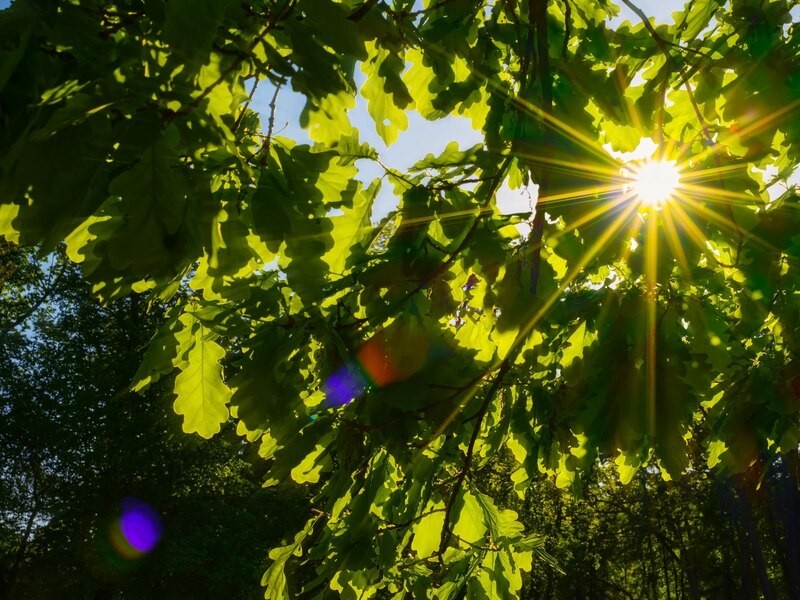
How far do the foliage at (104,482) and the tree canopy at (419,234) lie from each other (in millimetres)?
12783

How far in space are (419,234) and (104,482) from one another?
53.5ft

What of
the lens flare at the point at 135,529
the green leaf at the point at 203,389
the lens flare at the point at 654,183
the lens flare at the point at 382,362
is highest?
the lens flare at the point at 135,529

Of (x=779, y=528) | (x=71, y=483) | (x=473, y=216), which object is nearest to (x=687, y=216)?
(x=473, y=216)

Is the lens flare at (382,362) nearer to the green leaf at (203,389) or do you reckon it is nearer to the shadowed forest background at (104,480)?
the green leaf at (203,389)

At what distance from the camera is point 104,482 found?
15859 millimetres

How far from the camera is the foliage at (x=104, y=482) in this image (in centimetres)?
1488

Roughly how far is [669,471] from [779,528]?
31.0 meters

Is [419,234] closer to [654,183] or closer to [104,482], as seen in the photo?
[654,183]

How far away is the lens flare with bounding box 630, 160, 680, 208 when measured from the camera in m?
2.03

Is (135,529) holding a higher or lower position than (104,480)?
lower

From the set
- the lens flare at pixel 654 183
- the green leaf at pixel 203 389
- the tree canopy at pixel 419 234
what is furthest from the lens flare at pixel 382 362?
the lens flare at pixel 654 183

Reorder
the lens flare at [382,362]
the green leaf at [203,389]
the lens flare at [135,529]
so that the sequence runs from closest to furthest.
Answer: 1. the lens flare at [382,362]
2. the green leaf at [203,389]
3. the lens flare at [135,529]

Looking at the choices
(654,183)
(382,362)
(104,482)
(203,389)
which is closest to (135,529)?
(104,482)

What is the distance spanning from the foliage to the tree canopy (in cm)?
1278
